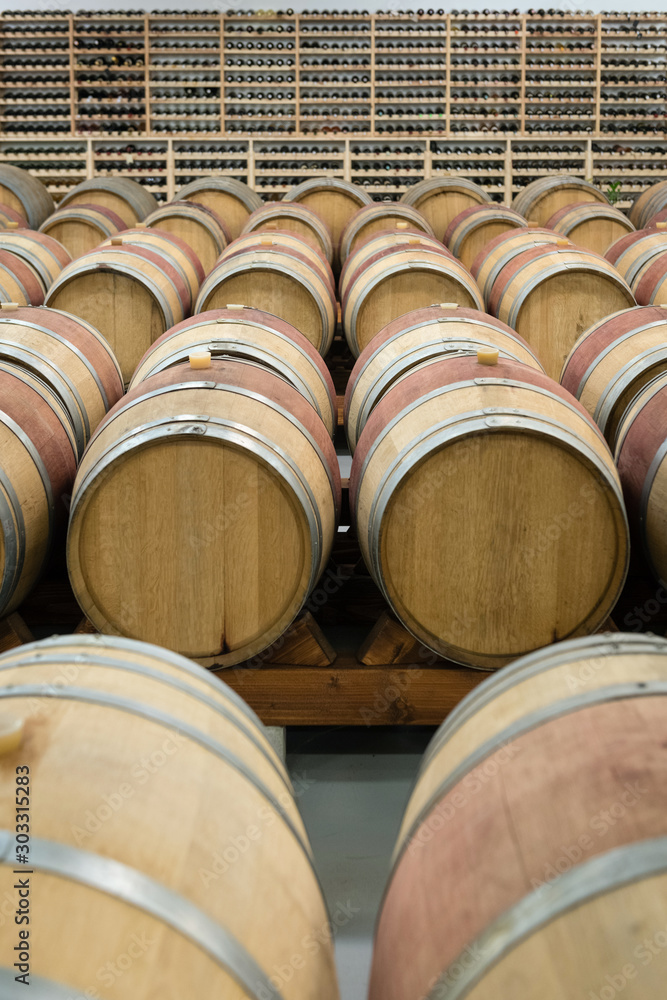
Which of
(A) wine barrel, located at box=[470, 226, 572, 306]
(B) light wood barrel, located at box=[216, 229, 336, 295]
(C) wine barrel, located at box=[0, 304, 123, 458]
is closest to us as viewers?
(C) wine barrel, located at box=[0, 304, 123, 458]

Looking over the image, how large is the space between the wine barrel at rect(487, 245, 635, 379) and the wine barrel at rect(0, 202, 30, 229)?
3955 mm

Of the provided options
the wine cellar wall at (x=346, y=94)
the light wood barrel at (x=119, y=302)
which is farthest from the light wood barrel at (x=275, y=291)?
the wine cellar wall at (x=346, y=94)

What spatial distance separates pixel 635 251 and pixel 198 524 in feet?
12.6

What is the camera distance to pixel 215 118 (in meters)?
11.0

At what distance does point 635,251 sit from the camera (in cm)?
520

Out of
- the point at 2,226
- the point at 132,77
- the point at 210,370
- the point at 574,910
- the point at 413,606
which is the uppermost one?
the point at 132,77

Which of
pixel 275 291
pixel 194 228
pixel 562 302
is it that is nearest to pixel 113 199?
pixel 194 228

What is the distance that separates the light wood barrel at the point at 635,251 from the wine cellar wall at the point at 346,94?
5.71 metres

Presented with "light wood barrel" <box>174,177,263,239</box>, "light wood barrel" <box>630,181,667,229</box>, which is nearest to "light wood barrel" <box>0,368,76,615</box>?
"light wood barrel" <box>174,177,263,239</box>

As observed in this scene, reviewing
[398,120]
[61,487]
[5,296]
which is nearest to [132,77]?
[398,120]

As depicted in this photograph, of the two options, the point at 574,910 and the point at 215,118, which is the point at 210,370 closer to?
the point at 574,910

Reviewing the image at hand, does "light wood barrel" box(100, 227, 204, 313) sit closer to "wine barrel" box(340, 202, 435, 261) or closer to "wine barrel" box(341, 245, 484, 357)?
"wine barrel" box(340, 202, 435, 261)

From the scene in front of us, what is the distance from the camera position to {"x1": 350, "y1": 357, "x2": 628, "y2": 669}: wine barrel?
2.24 metres

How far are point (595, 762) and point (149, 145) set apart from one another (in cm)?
1146
